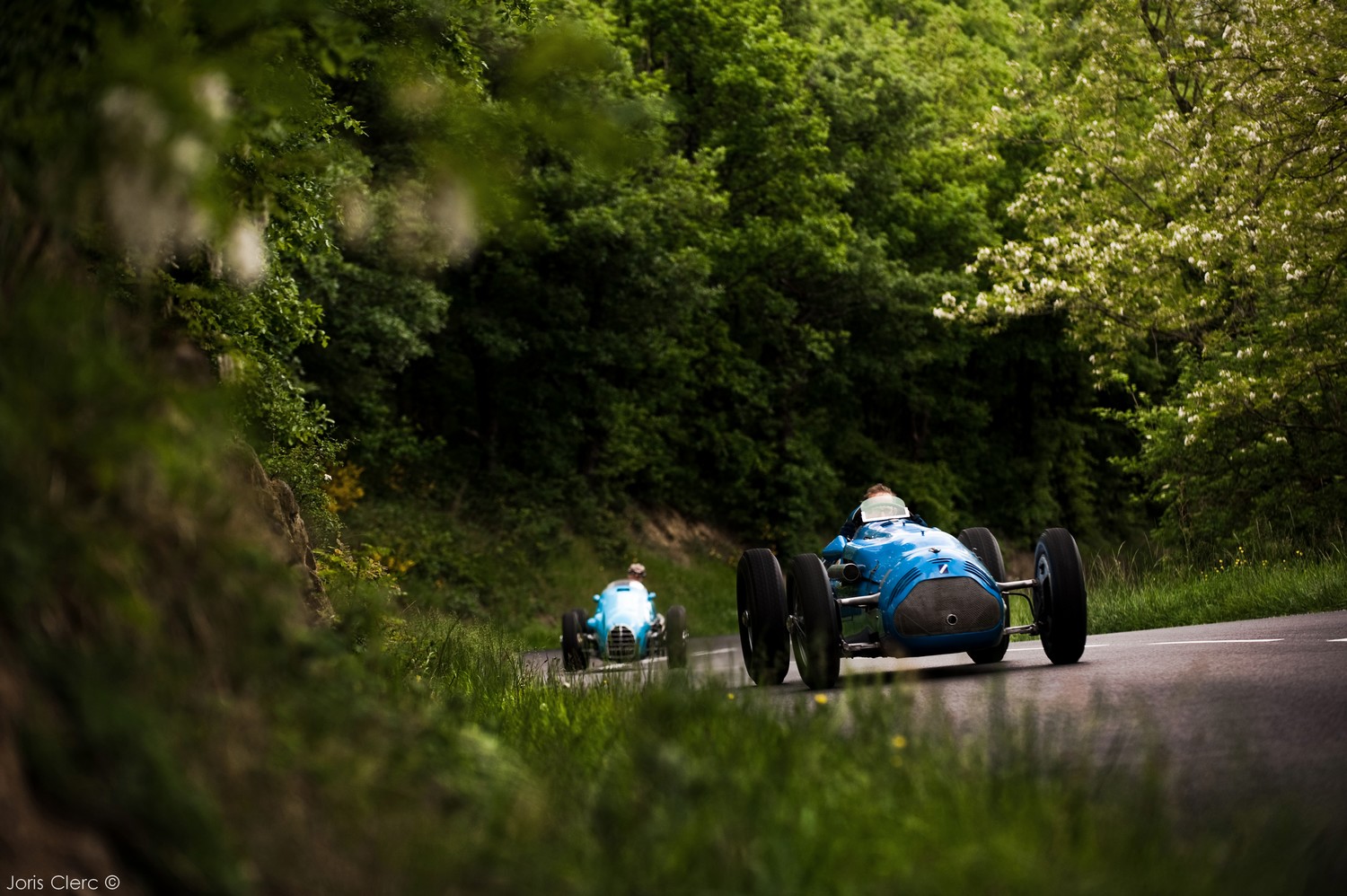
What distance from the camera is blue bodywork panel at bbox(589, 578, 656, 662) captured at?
19.7 metres

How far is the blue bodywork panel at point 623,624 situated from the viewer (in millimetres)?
19734

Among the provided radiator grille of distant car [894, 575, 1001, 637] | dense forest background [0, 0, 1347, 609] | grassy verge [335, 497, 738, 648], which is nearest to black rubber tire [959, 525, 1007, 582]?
radiator grille of distant car [894, 575, 1001, 637]

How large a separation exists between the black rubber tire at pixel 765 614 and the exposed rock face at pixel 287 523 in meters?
3.17

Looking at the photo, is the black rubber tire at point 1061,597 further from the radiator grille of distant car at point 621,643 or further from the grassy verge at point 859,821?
the radiator grille of distant car at point 621,643

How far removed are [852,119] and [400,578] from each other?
835 inches

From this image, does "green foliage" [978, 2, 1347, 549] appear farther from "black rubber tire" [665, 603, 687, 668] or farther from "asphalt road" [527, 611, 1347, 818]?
"asphalt road" [527, 611, 1347, 818]

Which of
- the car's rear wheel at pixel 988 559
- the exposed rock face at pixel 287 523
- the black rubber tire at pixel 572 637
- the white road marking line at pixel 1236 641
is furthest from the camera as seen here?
the black rubber tire at pixel 572 637

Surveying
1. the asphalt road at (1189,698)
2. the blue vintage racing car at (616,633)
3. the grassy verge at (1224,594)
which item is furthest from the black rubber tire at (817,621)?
the blue vintage racing car at (616,633)

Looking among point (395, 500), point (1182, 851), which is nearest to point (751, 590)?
point (1182, 851)

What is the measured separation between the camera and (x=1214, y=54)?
2508 centimetres

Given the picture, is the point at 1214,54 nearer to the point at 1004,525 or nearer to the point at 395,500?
the point at 395,500

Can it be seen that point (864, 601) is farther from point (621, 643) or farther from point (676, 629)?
point (621, 643)

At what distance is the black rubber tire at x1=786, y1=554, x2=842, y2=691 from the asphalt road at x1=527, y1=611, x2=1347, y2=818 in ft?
0.70

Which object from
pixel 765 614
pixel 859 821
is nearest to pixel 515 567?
pixel 765 614
